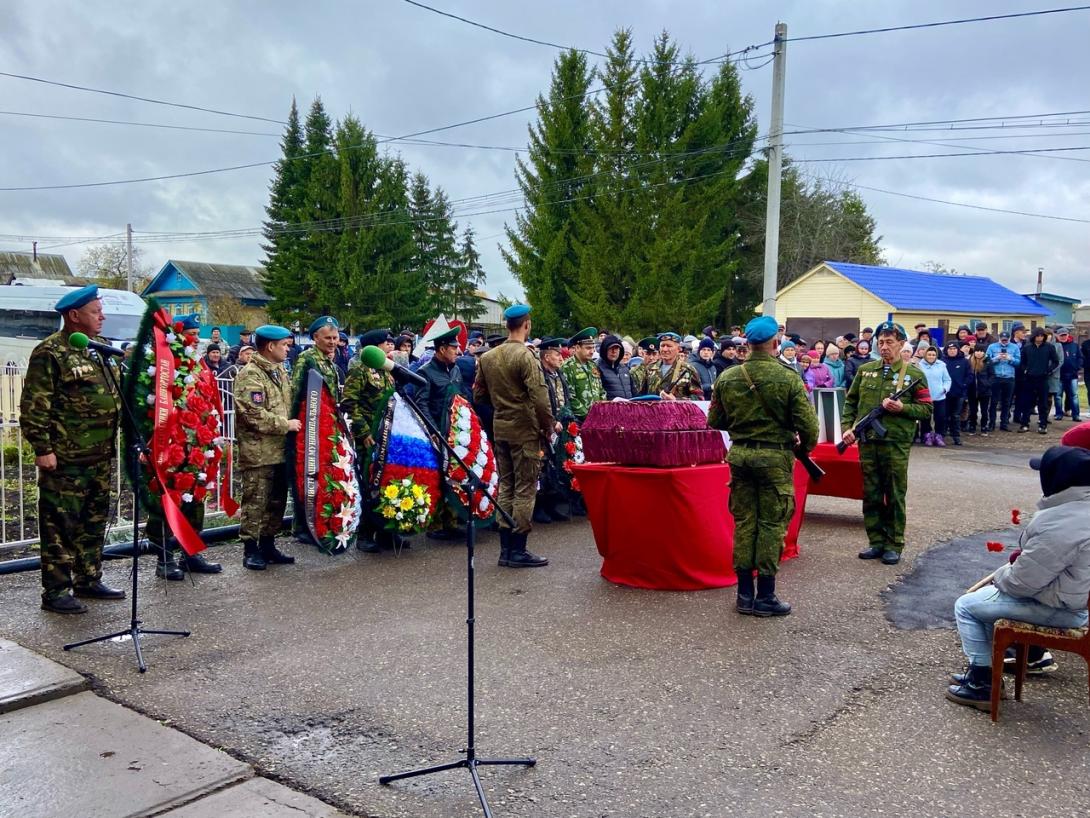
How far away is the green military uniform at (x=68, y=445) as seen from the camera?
5.39 m

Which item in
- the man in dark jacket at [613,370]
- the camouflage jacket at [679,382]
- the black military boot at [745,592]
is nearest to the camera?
the black military boot at [745,592]

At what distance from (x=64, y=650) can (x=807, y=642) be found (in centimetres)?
433

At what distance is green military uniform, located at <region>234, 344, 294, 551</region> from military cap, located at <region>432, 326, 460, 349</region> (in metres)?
1.44

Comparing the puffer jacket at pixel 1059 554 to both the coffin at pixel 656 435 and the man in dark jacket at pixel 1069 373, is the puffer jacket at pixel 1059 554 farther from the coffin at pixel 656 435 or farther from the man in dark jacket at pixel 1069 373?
the man in dark jacket at pixel 1069 373

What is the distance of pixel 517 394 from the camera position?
6.95 meters

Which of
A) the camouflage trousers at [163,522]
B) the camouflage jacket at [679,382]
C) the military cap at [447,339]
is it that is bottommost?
the camouflage trousers at [163,522]

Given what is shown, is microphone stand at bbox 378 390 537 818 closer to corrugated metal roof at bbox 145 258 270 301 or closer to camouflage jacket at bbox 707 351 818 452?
camouflage jacket at bbox 707 351 818 452

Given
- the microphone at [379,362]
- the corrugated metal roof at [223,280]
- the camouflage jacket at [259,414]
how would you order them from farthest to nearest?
the corrugated metal roof at [223,280] → the camouflage jacket at [259,414] → the microphone at [379,362]

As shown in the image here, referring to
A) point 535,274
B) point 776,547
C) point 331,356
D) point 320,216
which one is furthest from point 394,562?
point 320,216

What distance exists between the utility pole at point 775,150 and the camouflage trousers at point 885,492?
10.9 m

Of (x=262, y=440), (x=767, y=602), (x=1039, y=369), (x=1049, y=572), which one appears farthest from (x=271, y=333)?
(x=1039, y=369)

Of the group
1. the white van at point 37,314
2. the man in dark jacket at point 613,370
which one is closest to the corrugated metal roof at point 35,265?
the white van at point 37,314

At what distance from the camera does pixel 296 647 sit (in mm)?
5027

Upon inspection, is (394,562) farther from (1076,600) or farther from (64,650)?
(1076,600)
